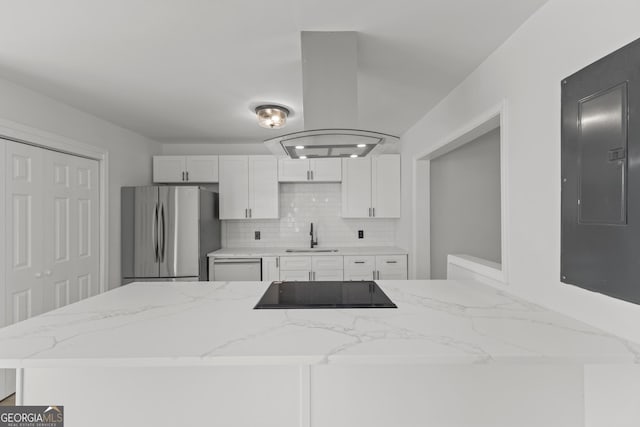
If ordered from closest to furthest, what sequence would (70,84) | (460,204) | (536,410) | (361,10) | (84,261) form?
1. (536,410)
2. (361,10)
3. (70,84)
4. (84,261)
5. (460,204)

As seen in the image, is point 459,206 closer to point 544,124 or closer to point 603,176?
point 544,124

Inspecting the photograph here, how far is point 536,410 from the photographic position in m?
1.18

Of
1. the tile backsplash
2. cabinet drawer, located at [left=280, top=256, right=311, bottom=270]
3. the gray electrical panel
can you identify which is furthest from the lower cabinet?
the gray electrical panel

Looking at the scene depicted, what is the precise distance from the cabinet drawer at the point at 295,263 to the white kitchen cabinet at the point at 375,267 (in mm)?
460

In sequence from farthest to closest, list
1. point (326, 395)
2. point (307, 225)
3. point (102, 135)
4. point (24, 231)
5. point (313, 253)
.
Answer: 1. point (307, 225)
2. point (313, 253)
3. point (102, 135)
4. point (24, 231)
5. point (326, 395)

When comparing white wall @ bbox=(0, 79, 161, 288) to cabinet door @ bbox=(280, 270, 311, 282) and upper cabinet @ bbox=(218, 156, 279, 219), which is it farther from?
cabinet door @ bbox=(280, 270, 311, 282)

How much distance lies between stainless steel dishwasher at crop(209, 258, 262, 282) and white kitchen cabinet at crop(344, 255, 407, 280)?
108 centimetres

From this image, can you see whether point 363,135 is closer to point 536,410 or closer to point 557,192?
point 557,192

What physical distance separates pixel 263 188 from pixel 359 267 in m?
1.59

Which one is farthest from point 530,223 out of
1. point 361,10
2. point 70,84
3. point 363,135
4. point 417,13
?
point 70,84

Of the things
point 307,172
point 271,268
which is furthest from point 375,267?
point 307,172

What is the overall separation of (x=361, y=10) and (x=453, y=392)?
5.68ft

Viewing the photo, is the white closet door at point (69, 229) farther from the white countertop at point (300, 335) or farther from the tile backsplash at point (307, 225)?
the white countertop at point (300, 335)

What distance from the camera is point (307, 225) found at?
14.5 feet
